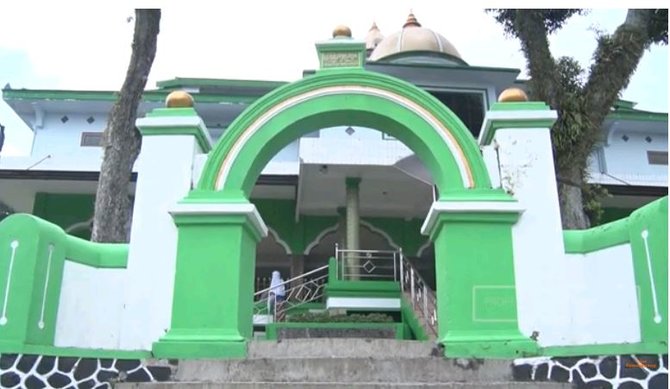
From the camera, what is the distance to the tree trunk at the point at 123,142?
7.56 meters

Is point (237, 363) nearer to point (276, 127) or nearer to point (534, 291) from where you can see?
point (276, 127)

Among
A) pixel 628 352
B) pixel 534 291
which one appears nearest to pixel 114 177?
pixel 534 291

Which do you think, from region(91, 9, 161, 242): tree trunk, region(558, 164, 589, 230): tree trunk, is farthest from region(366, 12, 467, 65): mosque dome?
region(558, 164, 589, 230): tree trunk

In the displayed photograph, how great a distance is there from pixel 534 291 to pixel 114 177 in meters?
5.05

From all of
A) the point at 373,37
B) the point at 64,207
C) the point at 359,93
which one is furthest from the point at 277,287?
the point at 373,37

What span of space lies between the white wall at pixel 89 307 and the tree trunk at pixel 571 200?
189 inches

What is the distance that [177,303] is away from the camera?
215 inches

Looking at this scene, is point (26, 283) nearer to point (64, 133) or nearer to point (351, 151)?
point (351, 151)

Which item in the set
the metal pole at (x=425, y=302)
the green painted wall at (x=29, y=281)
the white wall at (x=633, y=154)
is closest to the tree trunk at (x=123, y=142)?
the green painted wall at (x=29, y=281)

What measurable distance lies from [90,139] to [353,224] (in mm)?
6544

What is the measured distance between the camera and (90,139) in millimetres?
14523

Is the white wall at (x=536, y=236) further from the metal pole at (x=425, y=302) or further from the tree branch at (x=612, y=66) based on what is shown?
the metal pole at (x=425, y=302)

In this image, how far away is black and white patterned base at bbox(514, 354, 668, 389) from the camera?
4664mm

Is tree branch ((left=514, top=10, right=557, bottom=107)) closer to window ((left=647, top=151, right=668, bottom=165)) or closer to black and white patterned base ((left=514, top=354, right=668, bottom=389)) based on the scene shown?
black and white patterned base ((left=514, top=354, right=668, bottom=389))
